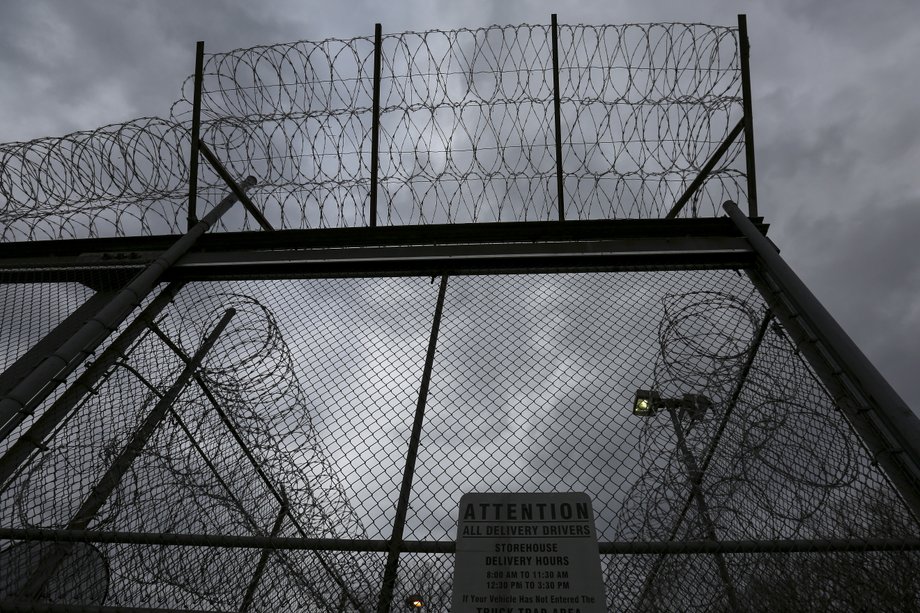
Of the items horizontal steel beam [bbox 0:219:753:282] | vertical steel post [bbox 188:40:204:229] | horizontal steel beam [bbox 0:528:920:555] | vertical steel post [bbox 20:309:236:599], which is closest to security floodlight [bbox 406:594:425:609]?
horizontal steel beam [bbox 0:528:920:555]

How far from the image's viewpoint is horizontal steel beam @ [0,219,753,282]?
3.98 m

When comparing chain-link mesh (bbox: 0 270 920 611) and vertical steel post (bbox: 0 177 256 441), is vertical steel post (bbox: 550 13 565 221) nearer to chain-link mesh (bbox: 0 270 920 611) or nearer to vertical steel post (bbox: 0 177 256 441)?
chain-link mesh (bbox: 0 270 920 611)

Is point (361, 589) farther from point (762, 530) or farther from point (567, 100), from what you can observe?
point (567, 100)

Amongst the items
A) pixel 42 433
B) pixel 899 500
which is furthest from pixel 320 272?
pixel 899 500

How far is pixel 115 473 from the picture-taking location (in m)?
3.44

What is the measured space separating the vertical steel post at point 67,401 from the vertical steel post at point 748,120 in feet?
14.2

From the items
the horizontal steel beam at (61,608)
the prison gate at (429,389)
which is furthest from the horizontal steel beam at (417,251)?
the horizontal steel beam at (61,608)

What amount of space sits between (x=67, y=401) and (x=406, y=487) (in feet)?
7.47

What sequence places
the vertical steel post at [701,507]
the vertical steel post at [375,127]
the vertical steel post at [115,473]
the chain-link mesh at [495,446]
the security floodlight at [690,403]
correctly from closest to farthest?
the chain-link mesh at [495,446]
the vertical steel post at [115,473]
the vertical steel post at [701,507]
the security floodlight at [690,403]
the vertical steel post at [375,127]

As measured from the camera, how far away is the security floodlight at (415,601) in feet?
8.51

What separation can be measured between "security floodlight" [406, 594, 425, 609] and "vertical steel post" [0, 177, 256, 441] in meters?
2.18

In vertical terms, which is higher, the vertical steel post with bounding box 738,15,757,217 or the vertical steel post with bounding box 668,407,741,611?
the vertical steel post with bounding box 738,15,757,217

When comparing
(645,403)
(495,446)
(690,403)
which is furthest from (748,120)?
(495,446)

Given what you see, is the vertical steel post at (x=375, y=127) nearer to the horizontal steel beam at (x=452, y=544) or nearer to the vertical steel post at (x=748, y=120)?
the horizontal steel beam at (x=452, y=544)
